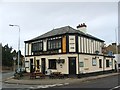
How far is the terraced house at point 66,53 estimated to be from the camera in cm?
3192

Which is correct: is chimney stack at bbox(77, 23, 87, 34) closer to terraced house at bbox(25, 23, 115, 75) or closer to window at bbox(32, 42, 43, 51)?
terraced house at bbox(25, 23, 115, 75)

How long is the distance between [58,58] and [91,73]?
567 cm

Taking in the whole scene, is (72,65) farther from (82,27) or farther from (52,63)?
(82,27)

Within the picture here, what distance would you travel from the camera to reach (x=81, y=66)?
107 feet

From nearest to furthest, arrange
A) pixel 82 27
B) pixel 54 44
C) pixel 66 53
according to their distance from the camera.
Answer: pixel 66 53 < pixel 54 44 < pixel 82 27

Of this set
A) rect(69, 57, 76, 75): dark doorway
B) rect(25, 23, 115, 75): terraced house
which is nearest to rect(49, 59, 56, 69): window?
rect(25, 23, 115, 75): terraced house

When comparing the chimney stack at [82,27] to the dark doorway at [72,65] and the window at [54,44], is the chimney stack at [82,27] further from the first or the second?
the dark doorway at [72,65]

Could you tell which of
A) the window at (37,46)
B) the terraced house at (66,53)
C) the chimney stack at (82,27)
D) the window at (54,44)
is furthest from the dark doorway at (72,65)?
the chimney stack at (82,27)

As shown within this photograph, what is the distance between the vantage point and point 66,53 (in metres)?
31.8

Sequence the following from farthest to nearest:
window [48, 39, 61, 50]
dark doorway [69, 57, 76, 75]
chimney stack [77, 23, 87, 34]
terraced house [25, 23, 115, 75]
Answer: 1. chimney stack [77, 23, 87, 34]
2. window [48, 39, 61, 50]
3. terraced house [25, 23, 115, 75]
4. dark doorway [69, 57, 76, 75]

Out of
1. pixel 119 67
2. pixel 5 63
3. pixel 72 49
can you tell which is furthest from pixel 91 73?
pixel 5 63

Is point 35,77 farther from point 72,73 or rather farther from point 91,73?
point 91,73

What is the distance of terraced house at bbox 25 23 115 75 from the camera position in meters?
31.9

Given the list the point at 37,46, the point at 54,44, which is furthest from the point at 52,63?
the point at 37,46
